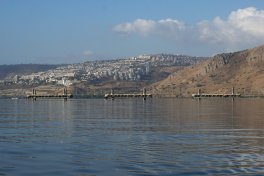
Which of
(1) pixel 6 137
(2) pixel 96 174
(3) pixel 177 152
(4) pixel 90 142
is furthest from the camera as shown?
(1) pixel 6 137

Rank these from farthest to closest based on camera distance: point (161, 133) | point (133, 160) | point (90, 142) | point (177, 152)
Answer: point (161, 133) < point (90, 142) < point (177, 152) < point (133, 160)

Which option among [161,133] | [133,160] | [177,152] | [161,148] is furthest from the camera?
[161,133]

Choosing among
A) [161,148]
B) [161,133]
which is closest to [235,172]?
[161,148]

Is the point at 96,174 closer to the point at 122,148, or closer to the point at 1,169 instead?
the point at 1,169

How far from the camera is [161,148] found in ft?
122

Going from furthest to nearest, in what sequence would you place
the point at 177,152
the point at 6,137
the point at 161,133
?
the point at 161,133, the point at 6,137, the point at 177,152

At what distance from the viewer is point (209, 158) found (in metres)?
32.1

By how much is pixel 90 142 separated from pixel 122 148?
476 centimetres

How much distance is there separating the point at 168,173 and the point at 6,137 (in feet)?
73.7

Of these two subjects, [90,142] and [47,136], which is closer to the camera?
[90,142]

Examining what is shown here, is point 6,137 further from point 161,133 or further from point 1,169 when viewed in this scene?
point 1,169

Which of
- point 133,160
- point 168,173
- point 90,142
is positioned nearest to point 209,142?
point 90,142

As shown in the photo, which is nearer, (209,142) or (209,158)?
(209,158)

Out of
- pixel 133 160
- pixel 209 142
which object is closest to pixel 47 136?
pixel 209 142
